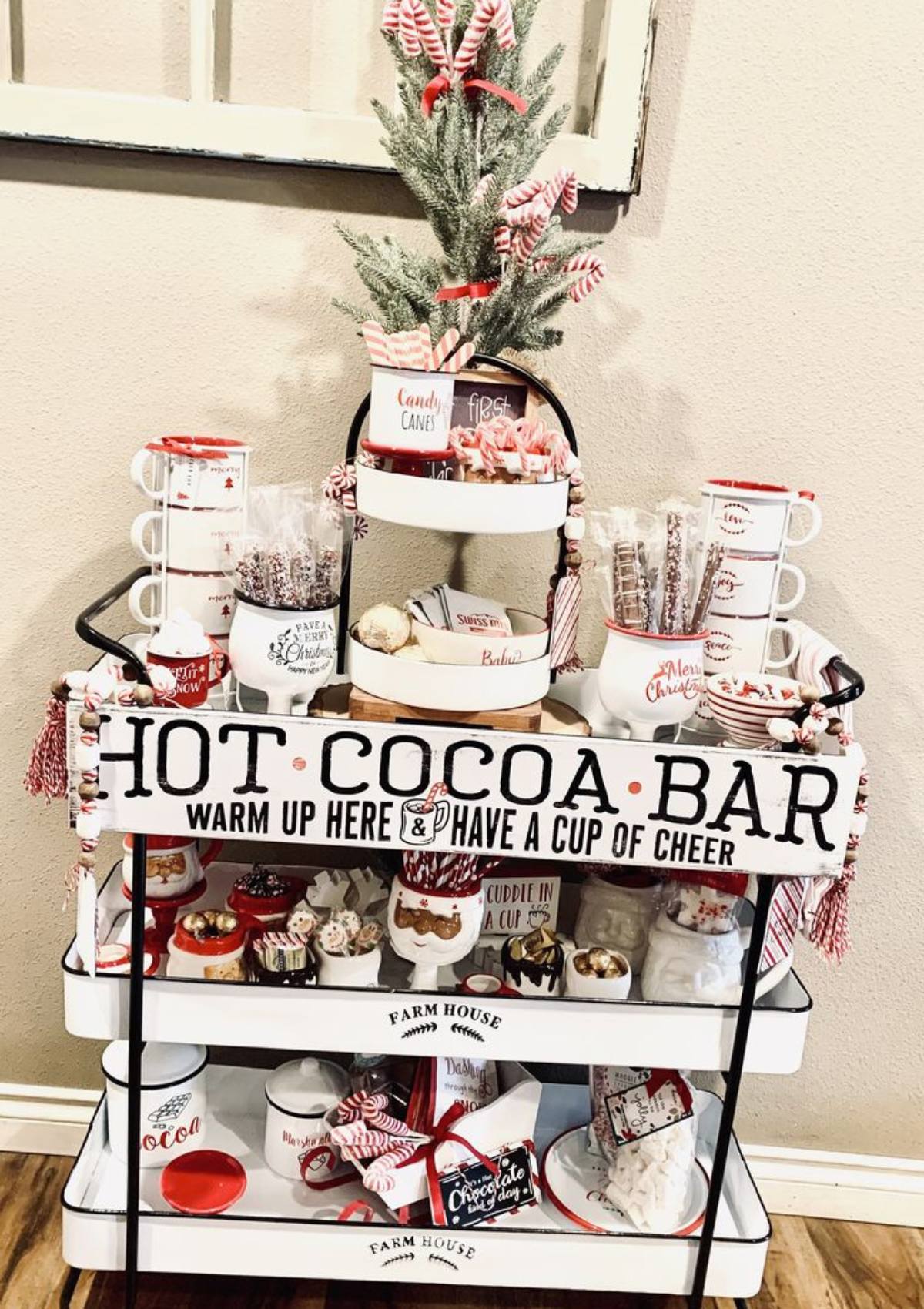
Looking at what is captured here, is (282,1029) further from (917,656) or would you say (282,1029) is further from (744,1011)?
(917,656)

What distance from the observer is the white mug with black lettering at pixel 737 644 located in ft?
4.04

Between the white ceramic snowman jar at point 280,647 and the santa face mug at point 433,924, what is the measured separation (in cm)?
26

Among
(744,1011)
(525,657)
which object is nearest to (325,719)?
(525,657)

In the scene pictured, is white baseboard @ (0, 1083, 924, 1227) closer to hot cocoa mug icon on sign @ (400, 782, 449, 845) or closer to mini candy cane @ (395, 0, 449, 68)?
hot cocoa mug icon on sign @ (400, 782, 449, 845)

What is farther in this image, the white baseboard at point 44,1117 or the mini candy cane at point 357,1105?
the white baseboard at point 44,1117

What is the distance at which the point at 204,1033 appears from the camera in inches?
45.9

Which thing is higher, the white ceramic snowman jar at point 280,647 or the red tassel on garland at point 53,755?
the white ceramic snowman jar at point 280,647

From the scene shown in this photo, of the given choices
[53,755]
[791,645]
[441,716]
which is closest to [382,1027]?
[441,716]

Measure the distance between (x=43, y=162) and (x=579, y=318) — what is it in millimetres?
690

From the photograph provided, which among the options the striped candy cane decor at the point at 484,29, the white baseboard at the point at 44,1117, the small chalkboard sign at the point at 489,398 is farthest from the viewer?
the white baseboard at the point at 44,1117

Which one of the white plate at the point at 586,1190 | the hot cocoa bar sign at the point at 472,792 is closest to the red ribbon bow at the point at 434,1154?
the white plate at the point at 586,1190

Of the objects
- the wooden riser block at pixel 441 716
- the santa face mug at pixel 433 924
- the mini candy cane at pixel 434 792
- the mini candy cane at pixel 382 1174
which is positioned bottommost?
the mini candy cane at pixel 382 1174

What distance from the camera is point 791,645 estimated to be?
1355 millimetres

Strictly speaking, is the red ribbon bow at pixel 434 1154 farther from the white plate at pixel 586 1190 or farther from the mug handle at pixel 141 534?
the mug handle at pixel 141 534
